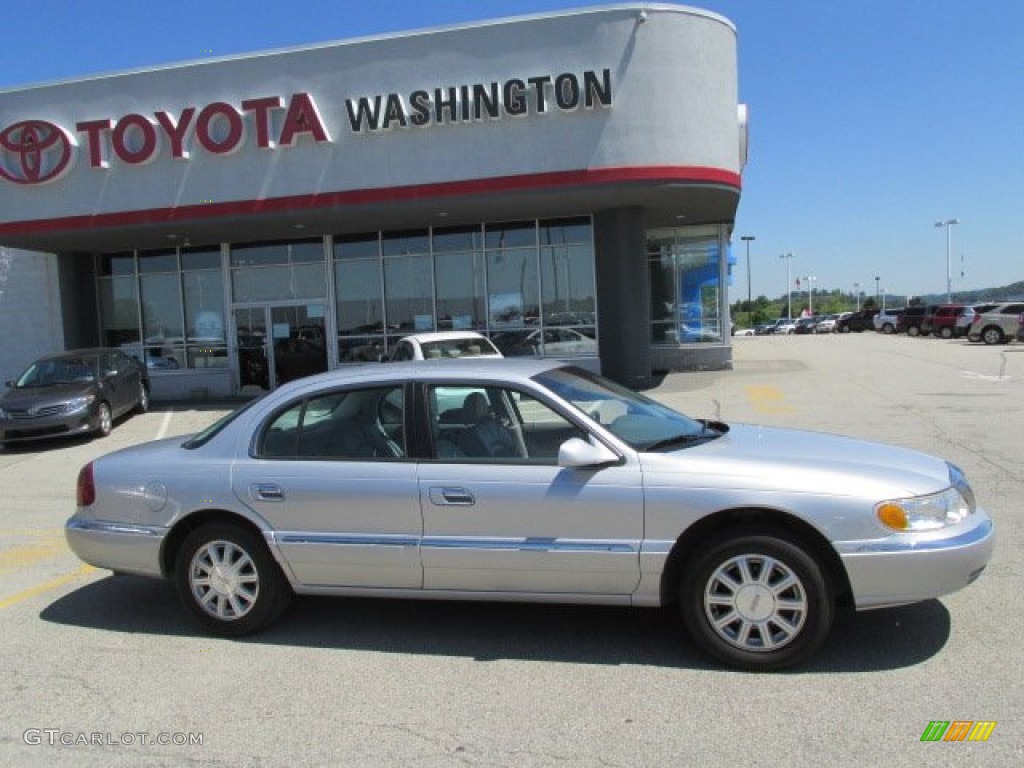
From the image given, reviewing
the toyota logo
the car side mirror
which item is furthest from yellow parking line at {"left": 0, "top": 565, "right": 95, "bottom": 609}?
the toyota logo

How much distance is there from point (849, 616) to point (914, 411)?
9.43m

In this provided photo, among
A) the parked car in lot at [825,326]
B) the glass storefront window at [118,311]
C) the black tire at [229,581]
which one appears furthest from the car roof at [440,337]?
the parked car in lot at [825,326]

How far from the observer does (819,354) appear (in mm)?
29031

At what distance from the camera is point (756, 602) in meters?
4.03

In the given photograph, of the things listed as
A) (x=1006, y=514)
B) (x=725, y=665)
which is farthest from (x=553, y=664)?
(x=1006, y=514)

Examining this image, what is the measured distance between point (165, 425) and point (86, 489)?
38.3 feet

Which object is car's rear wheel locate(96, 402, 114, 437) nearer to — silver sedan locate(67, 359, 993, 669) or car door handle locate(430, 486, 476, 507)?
silver sedan locate(67, 359, 993, 669)

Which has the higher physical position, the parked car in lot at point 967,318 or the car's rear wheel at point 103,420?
the parked car in lot at point 967,318

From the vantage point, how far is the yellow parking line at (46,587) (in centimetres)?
568

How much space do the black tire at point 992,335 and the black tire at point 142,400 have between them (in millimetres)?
30179

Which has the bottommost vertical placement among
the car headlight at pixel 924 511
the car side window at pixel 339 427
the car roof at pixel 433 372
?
the car headlight at pixel 924 511

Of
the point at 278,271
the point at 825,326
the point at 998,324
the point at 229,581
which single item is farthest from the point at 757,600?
the point at 825,326

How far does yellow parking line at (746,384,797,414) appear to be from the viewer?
13897 millimetres

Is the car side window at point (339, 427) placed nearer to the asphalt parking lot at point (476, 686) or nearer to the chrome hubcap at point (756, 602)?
the asphalt parking lot at point (476, 686)
